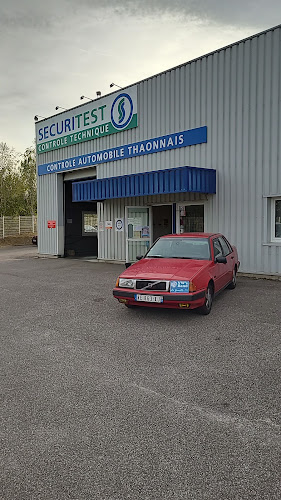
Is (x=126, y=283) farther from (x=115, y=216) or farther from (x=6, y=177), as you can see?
(x=6, y=177)

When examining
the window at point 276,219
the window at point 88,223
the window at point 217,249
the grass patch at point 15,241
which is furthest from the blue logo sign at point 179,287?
the grass patch at point 15,241


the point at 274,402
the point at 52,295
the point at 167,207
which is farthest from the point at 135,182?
the point at 274,402

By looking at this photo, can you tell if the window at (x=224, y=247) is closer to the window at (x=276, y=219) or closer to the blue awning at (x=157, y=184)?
the blue awning at (x=157, y=184)

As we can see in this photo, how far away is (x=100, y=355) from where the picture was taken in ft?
15.8

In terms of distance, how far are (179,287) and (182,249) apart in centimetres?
170

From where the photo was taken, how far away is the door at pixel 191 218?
12723 millimetres

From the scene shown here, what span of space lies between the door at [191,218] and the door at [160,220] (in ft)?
7.29

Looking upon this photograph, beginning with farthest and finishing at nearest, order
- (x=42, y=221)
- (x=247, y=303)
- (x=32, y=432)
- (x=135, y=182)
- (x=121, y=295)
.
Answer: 1. (x=42, y=221)
2. (x=135, y=182)
3. (x=247, y=303)
4. (x=121, y=295)
5. (x=32, y=432)

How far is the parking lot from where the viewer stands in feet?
8.01

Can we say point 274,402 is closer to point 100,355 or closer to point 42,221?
point 100,355

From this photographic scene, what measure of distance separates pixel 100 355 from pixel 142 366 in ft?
2.21

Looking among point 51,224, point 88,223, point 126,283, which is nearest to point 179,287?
point 126,283

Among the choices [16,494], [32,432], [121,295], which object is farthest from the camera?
[121,295]

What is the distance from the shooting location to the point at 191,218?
42.8 ft
